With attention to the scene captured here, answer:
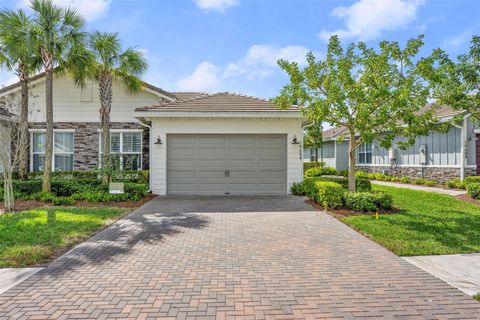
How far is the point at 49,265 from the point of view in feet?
16.3

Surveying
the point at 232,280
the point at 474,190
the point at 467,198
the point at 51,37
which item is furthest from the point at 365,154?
the point at 232,280

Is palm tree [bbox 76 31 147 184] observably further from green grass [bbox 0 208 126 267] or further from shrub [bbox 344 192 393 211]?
shrub [bbox 344 192 393 211]

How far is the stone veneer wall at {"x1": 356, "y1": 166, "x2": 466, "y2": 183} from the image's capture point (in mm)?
15265

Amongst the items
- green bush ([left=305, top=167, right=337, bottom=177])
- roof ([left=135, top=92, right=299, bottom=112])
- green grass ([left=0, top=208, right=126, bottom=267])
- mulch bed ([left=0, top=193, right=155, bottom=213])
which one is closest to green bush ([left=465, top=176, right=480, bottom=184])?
roof ([left=135, top=92, right=299, bottom=112])

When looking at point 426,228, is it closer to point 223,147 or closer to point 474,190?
point 474,190

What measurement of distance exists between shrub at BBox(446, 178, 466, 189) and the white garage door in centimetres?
854

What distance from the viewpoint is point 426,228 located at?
23.9ft

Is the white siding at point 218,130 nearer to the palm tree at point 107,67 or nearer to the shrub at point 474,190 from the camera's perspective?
the palm tree at point 107,67

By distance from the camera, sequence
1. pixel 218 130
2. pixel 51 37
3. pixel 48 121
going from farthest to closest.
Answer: pixel 218 130, pixel 48 121, pixel 51 37

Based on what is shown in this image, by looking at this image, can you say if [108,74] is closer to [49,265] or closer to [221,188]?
[221,188]

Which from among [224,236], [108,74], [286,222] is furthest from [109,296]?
[108,74]

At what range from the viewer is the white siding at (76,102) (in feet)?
48.0

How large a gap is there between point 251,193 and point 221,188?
4.23 feet

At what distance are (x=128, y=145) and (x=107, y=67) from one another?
3815 mm
